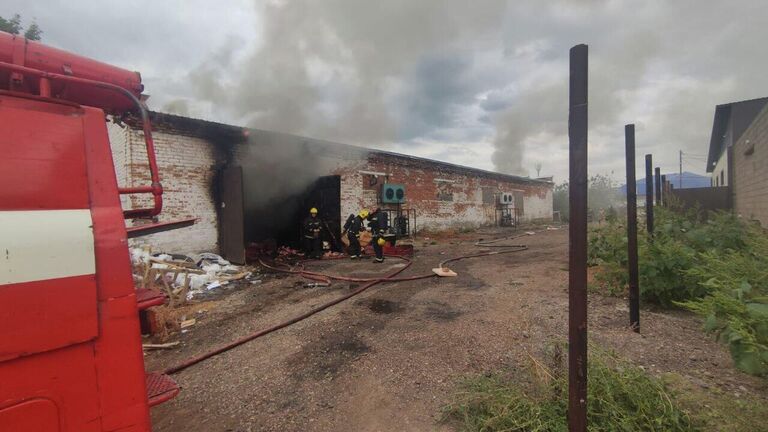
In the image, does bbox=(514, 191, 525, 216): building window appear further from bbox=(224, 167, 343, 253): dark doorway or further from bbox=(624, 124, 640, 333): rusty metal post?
bbox=(624, 124, 640, 333): rusty metal post

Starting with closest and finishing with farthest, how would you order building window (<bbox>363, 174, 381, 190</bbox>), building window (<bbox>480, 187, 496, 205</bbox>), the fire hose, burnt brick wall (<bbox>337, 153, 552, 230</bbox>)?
the fire hose → burnt brick wall (<bbox>337, 153, 552, 230</bbox>) → building window (<bbox>363, 174, 381, 190</bbox>) → building window (<bbox>480, 187, 496, 205</bbox>)

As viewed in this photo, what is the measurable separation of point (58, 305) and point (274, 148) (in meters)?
8.79

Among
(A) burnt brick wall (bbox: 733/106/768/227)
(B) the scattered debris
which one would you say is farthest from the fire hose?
(A) burnt brick wall (bbox: 733/106/768/227)

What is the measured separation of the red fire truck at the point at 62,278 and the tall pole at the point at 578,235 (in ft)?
6.53

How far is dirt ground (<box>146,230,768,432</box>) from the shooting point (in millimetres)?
2576

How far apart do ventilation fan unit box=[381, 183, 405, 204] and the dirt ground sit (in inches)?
320

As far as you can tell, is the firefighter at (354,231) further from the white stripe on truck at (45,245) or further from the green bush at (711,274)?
the white stripe on truck at (45,245)

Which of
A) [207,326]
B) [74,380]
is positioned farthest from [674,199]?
[74,380]

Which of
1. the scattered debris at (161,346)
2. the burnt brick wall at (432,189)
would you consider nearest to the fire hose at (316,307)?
the scattered debris at (161,346)

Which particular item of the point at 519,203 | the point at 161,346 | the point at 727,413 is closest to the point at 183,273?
the point at 161,346

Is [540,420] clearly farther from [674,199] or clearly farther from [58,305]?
[674,199]

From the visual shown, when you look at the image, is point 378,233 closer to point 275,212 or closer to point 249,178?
point 275,212

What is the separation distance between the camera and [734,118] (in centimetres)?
1648

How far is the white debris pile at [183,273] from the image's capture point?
5.57 meters
